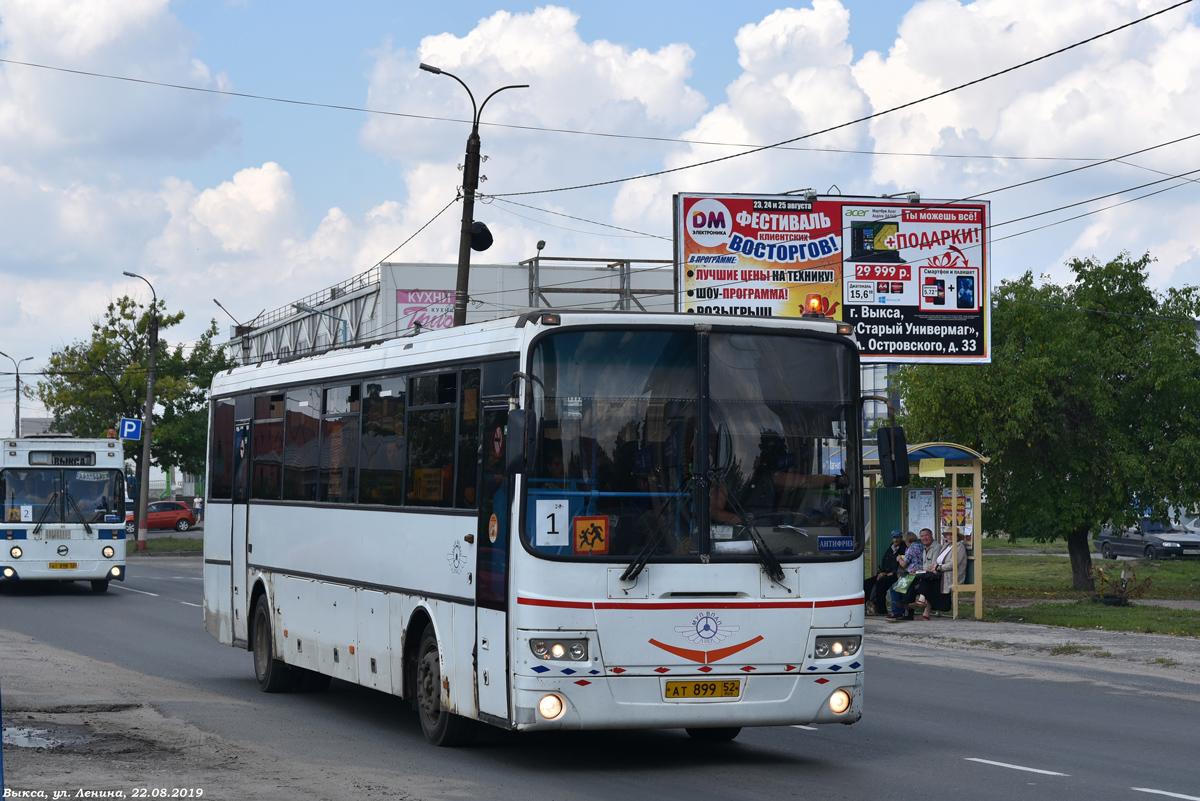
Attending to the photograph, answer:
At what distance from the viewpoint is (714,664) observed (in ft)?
31.5

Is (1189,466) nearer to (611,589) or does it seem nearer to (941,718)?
(941,718)

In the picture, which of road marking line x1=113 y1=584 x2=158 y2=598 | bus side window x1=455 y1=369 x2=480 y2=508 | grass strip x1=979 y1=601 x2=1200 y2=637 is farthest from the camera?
road marking line x1=113 y1=584 x2=158 y2=598

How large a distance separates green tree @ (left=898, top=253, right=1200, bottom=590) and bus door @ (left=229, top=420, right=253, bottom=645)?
1928 cm

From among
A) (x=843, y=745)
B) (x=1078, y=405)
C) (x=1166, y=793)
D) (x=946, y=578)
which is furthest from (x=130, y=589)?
(x=1166, y=793)

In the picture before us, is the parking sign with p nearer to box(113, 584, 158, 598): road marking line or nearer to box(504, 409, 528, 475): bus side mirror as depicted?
box(113, 584, 158, 598): road marking line

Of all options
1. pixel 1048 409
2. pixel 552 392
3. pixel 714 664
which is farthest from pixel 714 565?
pixel 1048 409

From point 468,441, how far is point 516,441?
4.77 ft

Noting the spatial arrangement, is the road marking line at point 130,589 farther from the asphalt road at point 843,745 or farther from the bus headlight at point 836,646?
the bus headlight at point 836,646

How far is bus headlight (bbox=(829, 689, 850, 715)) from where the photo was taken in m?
9.83

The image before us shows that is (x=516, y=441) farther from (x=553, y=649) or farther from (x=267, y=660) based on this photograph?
(x=267, y=660)

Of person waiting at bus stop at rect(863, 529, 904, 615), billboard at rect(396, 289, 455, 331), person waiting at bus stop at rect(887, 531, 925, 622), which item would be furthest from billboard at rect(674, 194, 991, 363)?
billboard at rect(396, 289, 455, 331)

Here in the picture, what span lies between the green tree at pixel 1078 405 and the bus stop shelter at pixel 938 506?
5.06m

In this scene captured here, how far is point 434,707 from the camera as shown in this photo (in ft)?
35.9

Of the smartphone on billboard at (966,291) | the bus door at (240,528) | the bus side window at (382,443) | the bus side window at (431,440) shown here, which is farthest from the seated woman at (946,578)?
the bus side window at (431,440)
